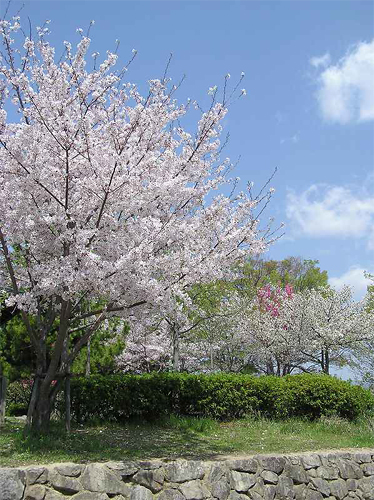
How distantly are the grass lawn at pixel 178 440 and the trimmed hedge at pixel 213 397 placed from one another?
379mm

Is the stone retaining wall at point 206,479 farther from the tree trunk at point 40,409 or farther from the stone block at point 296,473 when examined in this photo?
the tree trunk at point 40,409

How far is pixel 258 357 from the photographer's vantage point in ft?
67.1

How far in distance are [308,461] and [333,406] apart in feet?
15.8

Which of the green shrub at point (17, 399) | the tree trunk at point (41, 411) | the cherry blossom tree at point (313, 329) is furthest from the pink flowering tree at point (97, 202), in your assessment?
the cherry blossom tree at point (313, 329)

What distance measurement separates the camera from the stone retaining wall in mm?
5523

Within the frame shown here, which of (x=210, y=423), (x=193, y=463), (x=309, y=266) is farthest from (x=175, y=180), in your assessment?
(x=309, y=266)

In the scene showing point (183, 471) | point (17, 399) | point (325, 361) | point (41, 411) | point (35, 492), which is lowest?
point (35, 492)

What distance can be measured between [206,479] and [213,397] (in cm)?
436

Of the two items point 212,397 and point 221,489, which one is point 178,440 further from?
point 212,397

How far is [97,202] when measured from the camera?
22.5ft

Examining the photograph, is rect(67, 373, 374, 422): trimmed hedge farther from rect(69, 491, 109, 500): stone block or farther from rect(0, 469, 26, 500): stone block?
rect(0, 469, 26, 500): stone block

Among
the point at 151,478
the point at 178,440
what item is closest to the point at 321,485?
the point at 178,440

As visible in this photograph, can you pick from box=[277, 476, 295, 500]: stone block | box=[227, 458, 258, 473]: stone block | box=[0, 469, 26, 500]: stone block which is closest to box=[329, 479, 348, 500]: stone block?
box=[277, 476, 295, 500]: stone block

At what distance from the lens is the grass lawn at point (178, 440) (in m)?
6.73
